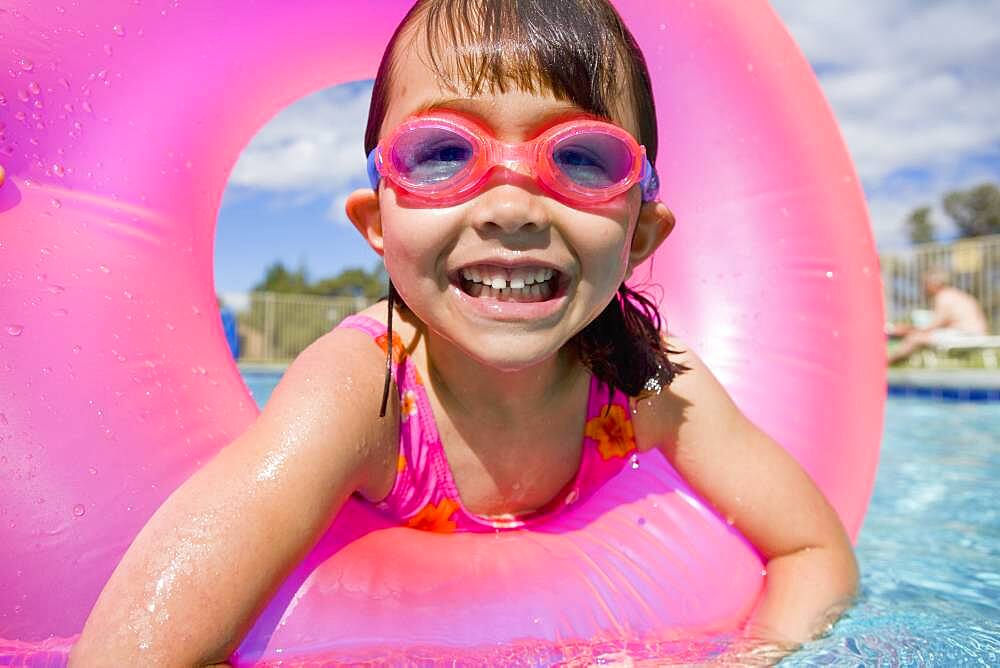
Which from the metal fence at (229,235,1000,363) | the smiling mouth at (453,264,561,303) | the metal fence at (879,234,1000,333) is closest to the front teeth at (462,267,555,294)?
the smiling mouth at (453,264,561,303)

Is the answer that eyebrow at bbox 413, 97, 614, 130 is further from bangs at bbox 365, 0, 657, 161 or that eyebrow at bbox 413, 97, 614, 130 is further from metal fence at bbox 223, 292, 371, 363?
metal fence at bbox 223, 292, 371, 363

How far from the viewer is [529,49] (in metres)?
1.45

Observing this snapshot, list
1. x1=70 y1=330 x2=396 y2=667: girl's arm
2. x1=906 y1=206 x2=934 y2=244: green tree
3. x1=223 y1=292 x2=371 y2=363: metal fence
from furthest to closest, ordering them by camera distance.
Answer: x1=906 y1=206 x2=934 y2=244: green tree → x1=223 y1=292 x2=371 y2=363: metal fence → x1=70 y1=330 x2=396 y2=667: girl's arm

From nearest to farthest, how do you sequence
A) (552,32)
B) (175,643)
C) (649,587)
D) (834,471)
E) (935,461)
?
(175,643), (552,32), (649,587), (834,471), (935,461)

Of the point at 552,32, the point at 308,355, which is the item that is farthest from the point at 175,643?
the point at 552,32

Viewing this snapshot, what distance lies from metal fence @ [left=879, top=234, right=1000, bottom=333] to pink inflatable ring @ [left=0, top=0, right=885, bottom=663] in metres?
10.9

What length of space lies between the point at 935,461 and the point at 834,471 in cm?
299

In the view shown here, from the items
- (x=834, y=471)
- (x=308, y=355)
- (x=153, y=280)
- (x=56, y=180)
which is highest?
(x=56, y=180)

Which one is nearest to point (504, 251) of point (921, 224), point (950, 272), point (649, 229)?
point (649, 229)

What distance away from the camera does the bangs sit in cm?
146

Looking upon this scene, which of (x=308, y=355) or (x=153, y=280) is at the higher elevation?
(x=153, y=280)

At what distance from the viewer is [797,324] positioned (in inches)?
88.8

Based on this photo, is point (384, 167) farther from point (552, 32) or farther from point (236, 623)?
point (236, 623)

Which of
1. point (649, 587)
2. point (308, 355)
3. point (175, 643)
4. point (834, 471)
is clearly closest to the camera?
point (175, 643)
